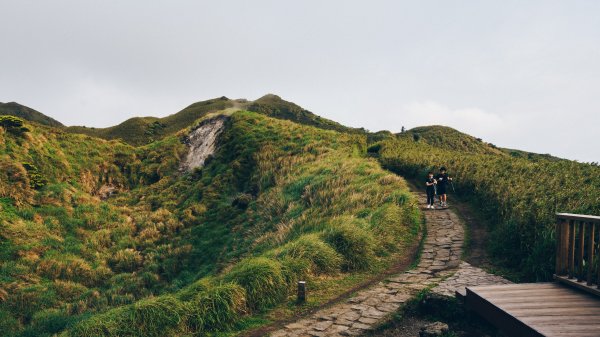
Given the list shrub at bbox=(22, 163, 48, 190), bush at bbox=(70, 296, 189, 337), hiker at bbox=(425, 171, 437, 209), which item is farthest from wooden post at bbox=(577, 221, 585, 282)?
shrub at bbox=(22, 163, 48, 190)

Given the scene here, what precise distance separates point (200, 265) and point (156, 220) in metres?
7.19

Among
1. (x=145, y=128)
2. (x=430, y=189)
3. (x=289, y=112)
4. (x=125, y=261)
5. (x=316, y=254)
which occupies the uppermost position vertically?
(x=289, y=112)

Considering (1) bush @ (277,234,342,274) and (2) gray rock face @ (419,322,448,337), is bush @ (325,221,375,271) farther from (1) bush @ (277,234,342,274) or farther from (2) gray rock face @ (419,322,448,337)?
(2) gray rock face @ (419,322,448,337)

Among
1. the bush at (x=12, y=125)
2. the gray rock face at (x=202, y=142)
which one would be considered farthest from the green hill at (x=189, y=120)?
the bush at (x=12, y=125)

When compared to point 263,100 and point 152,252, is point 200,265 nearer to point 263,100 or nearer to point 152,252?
point 152,252

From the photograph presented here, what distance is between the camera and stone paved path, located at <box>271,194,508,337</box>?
23.2 ft

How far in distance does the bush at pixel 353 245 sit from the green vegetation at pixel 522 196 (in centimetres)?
342

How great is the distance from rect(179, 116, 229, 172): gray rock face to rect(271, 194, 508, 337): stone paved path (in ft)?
79.1

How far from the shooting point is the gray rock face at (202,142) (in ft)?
109

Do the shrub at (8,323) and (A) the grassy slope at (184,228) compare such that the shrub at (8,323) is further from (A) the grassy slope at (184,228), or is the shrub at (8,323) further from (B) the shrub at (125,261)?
(B) the shrub at (125,261)

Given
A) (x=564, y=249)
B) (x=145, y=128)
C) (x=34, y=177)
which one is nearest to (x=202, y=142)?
(x=34, y=177)

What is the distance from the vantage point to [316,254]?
1005 centimetres

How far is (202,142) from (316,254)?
28.1m

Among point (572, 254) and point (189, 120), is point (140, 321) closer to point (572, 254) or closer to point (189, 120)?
point (572, 254)
